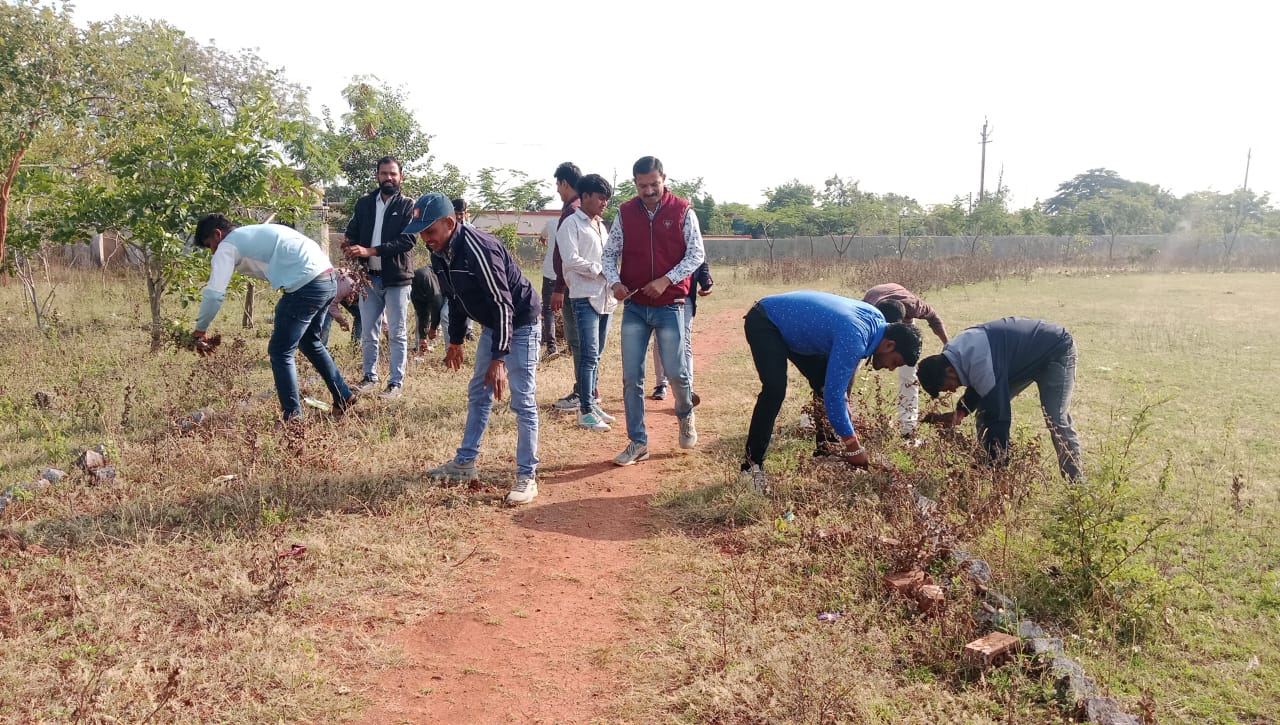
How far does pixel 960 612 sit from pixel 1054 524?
0.83 meters

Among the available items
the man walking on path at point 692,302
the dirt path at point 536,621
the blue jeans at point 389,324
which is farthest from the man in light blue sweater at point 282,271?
the man walking on path at point 692,302

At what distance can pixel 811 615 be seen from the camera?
3426 millimetres

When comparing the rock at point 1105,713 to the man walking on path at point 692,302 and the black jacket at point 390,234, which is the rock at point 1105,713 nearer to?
the man walking on path at point 692,302

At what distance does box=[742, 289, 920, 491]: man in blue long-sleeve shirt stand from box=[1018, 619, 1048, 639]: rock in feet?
4.16

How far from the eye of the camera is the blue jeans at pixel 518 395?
465 centimetres

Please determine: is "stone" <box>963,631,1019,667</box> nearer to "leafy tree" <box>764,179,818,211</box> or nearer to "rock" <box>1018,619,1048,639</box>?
"rock" <box>1018,619,1048,639</box>

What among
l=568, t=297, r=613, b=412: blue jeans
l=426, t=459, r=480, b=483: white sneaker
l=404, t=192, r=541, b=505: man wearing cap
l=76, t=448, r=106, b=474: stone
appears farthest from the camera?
l=568, t=297, r=613, b=412: blue jeans

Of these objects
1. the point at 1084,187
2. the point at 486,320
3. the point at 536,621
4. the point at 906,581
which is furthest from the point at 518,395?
the point at 1084,187

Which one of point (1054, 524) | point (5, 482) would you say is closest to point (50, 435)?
point (5, 482)

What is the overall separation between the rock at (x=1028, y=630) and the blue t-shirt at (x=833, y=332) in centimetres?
132

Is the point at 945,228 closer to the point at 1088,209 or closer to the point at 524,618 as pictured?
the point at 1088,209

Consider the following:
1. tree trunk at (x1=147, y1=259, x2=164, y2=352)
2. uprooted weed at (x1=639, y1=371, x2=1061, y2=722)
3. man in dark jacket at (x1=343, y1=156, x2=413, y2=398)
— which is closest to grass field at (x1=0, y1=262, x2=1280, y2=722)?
uprooted weed at (x1=639, y1=371, x2=1061, y2=722)

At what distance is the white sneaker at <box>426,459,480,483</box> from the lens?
4883mm

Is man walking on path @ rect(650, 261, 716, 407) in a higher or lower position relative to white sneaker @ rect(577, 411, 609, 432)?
higher
